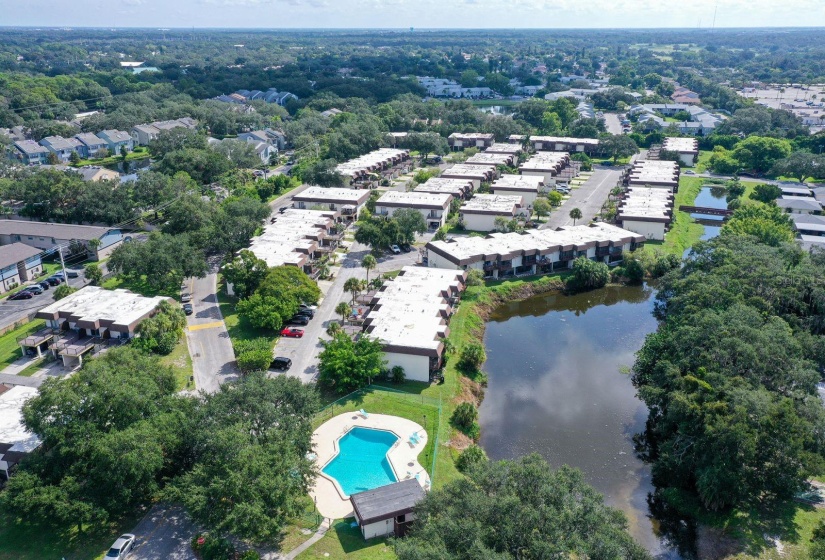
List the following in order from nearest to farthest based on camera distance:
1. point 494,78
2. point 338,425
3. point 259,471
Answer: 1. point 259,471
2. point 338,425
3. point 494,78

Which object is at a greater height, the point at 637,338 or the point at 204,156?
the point at 204,156

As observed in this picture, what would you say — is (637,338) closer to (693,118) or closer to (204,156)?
(204,156)

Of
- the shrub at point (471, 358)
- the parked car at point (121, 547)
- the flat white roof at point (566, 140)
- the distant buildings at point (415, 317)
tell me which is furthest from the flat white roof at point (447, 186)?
the parked car at point (121, 547)

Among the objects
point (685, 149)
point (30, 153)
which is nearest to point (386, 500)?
point (30, 153)

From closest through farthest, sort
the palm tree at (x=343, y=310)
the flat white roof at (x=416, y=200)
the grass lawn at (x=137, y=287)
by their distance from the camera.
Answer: the palm tree at (x=343, y=310) < the grass lawn at (x=137, y=287) < the flat white roof at (x=416, y=200)

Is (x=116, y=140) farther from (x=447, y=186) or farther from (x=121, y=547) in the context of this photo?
(x=121, y=547)

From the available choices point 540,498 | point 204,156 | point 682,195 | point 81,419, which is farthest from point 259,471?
point 682,195

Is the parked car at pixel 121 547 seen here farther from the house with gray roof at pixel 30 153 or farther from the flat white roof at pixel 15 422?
the house with gray roof at pixel 30 153
